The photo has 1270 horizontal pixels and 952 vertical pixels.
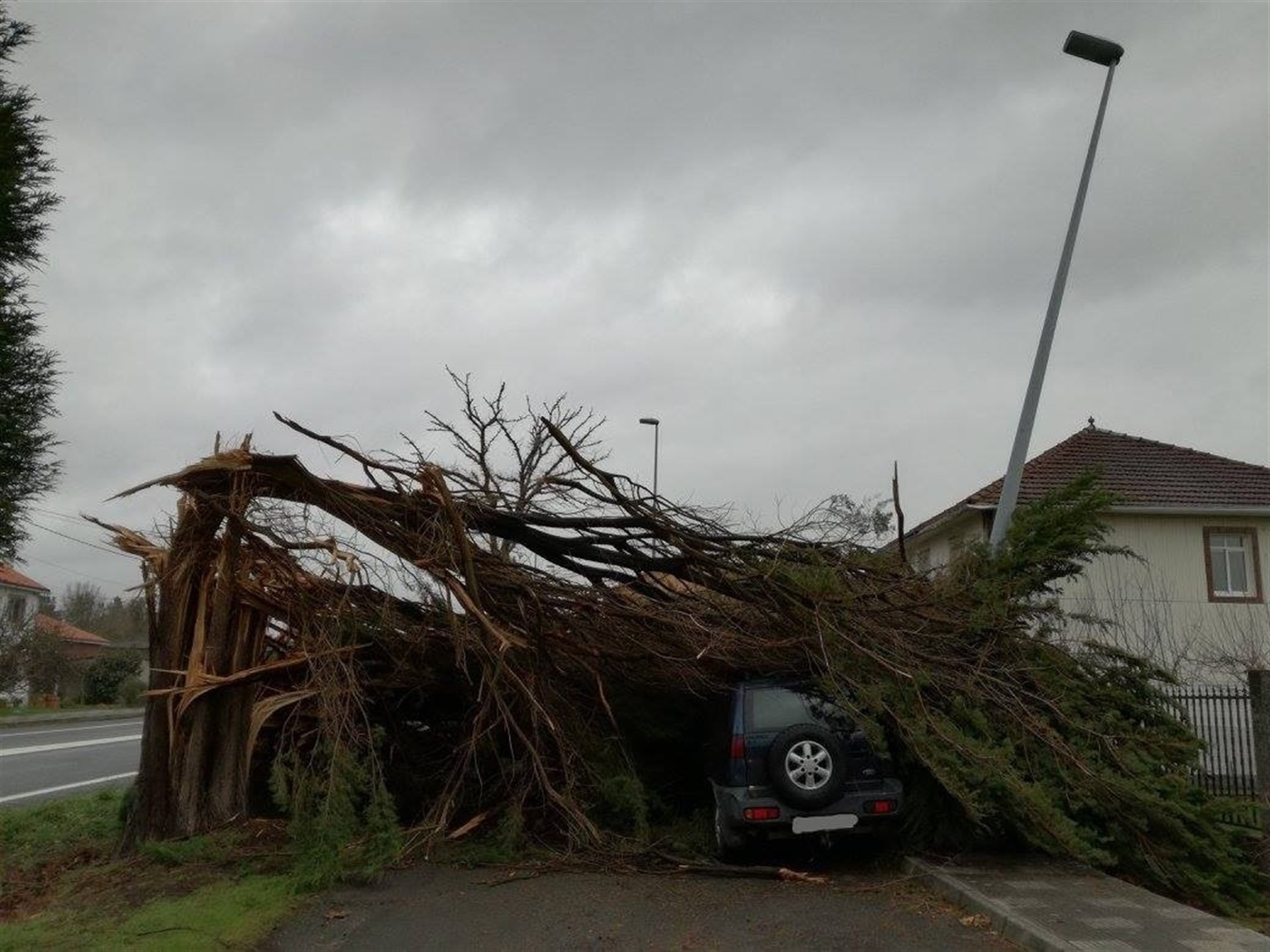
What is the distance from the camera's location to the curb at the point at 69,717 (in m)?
34.2

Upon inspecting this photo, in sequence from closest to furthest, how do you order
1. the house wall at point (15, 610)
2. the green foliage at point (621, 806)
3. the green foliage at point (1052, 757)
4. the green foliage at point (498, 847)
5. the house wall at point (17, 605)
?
the green foliage at point (1052, 757) < the green foliage at point (498, 847) < the green foliage at point (621, 806) < the house wall at point (15, 610) < the house wall at point (17, 605)

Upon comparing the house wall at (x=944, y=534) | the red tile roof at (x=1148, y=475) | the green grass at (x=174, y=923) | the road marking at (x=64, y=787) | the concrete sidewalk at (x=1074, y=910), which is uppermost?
the red tile roof at (x=1148, y=475)

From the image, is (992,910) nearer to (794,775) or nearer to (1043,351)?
(794,775)

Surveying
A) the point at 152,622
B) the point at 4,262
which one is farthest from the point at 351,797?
the point at 4,262

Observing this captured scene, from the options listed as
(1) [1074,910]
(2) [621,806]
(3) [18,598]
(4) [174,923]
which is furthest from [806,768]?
(3) [18,598]

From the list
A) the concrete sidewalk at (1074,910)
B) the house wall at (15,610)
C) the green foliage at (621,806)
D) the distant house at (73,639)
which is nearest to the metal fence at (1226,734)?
the concrete sidewalk at (1074,910)

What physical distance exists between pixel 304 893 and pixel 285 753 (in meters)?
2.38

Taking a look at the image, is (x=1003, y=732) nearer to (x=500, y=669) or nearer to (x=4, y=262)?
(x=500, y=669)

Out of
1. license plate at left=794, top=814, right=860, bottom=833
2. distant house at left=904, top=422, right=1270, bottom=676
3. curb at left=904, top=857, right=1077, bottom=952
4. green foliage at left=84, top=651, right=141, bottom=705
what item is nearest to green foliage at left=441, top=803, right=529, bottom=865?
license plate at left=794, top=814, right=860, bottom=833

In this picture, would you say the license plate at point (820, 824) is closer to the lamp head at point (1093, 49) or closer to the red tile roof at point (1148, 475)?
the lamp head at point (1093, 49)

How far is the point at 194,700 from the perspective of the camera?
30.9 ft

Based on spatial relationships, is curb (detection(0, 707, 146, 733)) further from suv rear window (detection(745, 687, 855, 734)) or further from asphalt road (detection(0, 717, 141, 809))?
suv rear window (detection(745, 687, 855, 734))

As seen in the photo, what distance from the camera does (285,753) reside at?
31.8 ft

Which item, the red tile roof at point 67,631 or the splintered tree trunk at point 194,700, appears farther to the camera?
the red tile roof at point 67,631
